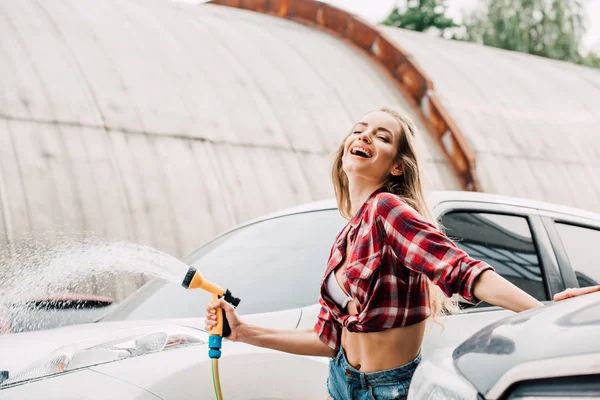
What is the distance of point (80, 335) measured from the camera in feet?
10.2

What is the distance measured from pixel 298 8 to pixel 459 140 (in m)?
5.02

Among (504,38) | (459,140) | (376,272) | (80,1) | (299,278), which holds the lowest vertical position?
(504,38)

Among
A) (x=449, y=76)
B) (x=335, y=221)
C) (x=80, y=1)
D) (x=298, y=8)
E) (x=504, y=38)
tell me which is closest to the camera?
(x=335, y=221)

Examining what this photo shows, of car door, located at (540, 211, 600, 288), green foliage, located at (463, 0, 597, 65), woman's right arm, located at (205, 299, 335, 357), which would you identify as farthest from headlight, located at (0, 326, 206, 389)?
green foliage, located at (463, 0, 597, 65)

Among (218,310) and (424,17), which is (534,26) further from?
(218,310)

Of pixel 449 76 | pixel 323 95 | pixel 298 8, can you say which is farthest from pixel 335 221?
pixel 298 8

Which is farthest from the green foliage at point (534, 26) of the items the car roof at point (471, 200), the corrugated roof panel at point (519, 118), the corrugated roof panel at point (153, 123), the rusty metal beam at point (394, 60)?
the car roof at point (471, 200)

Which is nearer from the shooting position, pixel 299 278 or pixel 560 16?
pixel 299 278

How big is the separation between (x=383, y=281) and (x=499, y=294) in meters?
0.40

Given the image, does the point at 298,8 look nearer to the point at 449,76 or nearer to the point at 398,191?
the point at 449,76

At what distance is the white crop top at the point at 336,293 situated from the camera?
2500 millimetres

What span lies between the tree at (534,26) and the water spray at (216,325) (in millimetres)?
30349

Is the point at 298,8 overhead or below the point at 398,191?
below

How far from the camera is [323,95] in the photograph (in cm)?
1095
